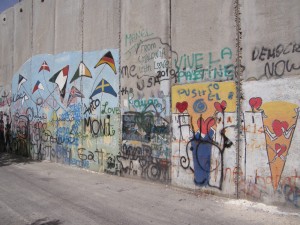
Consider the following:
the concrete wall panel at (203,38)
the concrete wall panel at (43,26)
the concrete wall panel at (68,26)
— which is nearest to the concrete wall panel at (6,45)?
the concrete wall panel at (43,26)

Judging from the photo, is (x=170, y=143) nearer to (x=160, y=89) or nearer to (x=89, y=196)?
(x=160, y=89)

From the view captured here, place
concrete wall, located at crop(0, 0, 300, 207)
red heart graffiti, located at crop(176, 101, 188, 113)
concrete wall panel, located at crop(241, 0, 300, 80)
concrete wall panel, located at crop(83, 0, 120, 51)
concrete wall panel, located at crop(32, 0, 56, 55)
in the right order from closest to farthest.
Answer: concrete wall panel, located at crop(241, 0, 300, 80)
concrete wall, located at crop(0, 0, 300, 207)
red heart graffiti, located at crop(176, 101, 188, 113)
concrete wall panel, located at crop(83, 0, 120, 51)
concrete wall panel, located at crop(32, 0, 56, 55)

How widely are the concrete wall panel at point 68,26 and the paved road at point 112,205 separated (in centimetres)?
456

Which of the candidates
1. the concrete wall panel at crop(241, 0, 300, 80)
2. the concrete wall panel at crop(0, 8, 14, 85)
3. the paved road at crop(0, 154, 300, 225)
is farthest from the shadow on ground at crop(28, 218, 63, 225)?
the concrete wall panel at crop(0, 8, 14, 85)

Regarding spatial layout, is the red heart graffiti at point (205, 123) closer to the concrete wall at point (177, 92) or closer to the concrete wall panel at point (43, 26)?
the concrete wall at point (177, 92)

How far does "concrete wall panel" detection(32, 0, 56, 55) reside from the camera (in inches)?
→ 522

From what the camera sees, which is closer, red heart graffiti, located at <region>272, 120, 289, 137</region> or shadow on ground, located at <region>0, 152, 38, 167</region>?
red heart graffiti, located at <region>272, 120, 289, 137</region>

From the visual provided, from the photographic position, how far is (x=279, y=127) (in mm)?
6512

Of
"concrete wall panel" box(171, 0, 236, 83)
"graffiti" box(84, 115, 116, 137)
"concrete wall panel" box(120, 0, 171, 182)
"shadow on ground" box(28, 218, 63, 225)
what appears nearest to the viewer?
"shadow on ground" box(28, 218, 63, 225)

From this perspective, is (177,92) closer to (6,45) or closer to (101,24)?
(101,24)

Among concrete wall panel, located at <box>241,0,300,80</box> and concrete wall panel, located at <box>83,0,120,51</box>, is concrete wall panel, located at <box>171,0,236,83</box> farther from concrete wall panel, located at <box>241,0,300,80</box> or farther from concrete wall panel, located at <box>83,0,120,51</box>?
concrete wall panel, located at <box>83,0,120,51</box>

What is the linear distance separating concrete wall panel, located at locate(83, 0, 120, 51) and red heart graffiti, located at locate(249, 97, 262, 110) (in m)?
4.56

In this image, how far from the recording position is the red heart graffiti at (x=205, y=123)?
7.64 m

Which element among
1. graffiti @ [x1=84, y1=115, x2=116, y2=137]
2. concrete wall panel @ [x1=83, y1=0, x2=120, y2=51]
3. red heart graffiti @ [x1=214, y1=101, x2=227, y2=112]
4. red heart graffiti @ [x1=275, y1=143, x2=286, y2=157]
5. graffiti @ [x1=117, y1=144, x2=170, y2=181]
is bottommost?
graffiti @ [x1=117, y1=144, x2=170, y2=181]
